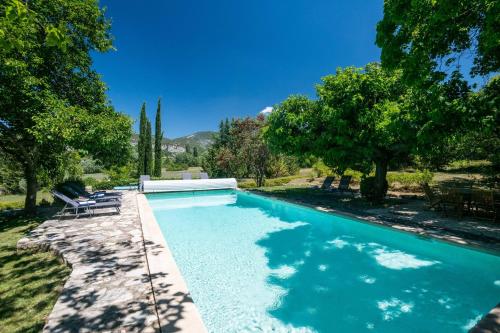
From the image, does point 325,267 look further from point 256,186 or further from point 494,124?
point 256,186

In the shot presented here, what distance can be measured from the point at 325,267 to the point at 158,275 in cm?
413

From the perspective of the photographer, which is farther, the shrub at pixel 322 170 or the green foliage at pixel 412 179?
the shrub at pixel 322 170

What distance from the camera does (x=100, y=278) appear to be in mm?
4527

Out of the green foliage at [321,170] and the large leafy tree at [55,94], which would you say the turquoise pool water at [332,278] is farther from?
the green foliage at [321,170]

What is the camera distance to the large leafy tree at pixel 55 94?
7.78 m

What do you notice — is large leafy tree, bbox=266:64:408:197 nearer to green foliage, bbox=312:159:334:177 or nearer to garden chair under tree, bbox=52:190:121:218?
green foliage, bbox=312:159:334:177

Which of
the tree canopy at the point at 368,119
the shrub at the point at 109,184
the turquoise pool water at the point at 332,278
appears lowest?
the turquoise pool water at the point at 332,278

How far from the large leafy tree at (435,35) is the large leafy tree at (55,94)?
9087 millimetres

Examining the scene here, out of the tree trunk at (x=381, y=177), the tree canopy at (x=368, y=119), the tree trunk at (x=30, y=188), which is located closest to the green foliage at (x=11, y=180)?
the tree trunk at (x=30, y=188)

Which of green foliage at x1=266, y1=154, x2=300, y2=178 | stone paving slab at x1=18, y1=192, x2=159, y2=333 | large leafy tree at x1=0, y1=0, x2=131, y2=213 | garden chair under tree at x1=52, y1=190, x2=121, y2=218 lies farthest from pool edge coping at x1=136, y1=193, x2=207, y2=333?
green foliage at x1=266, y1=154, x2=300, y2=178

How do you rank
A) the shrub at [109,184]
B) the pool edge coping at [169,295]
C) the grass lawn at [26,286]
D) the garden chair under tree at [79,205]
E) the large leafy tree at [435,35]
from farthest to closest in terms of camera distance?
the shrub at [109,184] → the garden chair under tree at [79,205] → the large leafy tree at [435,35] → the grass lawn at [26,286] → the pool edge coping at [169,295]

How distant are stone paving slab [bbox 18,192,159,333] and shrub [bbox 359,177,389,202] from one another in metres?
10.9

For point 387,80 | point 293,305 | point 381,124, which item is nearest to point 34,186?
point 293,305

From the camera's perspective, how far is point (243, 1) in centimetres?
1417
